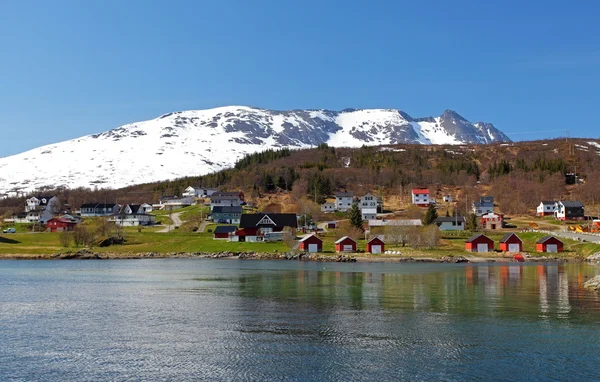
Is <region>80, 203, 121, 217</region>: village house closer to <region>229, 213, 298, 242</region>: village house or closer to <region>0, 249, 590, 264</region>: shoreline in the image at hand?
<region>229, 213, 298, 242</region>: village house

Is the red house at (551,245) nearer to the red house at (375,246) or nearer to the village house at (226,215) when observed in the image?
the red house at (375,246)

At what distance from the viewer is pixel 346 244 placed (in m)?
82.4

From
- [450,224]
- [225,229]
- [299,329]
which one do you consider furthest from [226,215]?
[299,329]

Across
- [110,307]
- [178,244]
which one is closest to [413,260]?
[178,244]

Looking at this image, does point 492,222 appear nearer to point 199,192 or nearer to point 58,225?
point 58,225

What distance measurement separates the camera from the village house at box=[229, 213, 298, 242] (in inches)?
3713

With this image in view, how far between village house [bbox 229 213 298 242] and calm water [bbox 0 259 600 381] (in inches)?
1716

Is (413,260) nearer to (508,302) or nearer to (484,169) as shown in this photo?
(508,302)

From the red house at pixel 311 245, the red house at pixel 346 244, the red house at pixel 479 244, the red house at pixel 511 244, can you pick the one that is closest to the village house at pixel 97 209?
the red house at pixel 311 245

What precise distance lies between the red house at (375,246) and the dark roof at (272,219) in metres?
21.9

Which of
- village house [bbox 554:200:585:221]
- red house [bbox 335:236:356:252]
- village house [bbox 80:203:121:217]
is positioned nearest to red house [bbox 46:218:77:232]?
village house [bbox 80:203:121:217]

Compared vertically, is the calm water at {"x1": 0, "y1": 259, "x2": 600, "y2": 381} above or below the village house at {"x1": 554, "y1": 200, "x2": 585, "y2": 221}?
below

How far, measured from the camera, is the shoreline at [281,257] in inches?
2926

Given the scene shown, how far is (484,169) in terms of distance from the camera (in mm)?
189875
